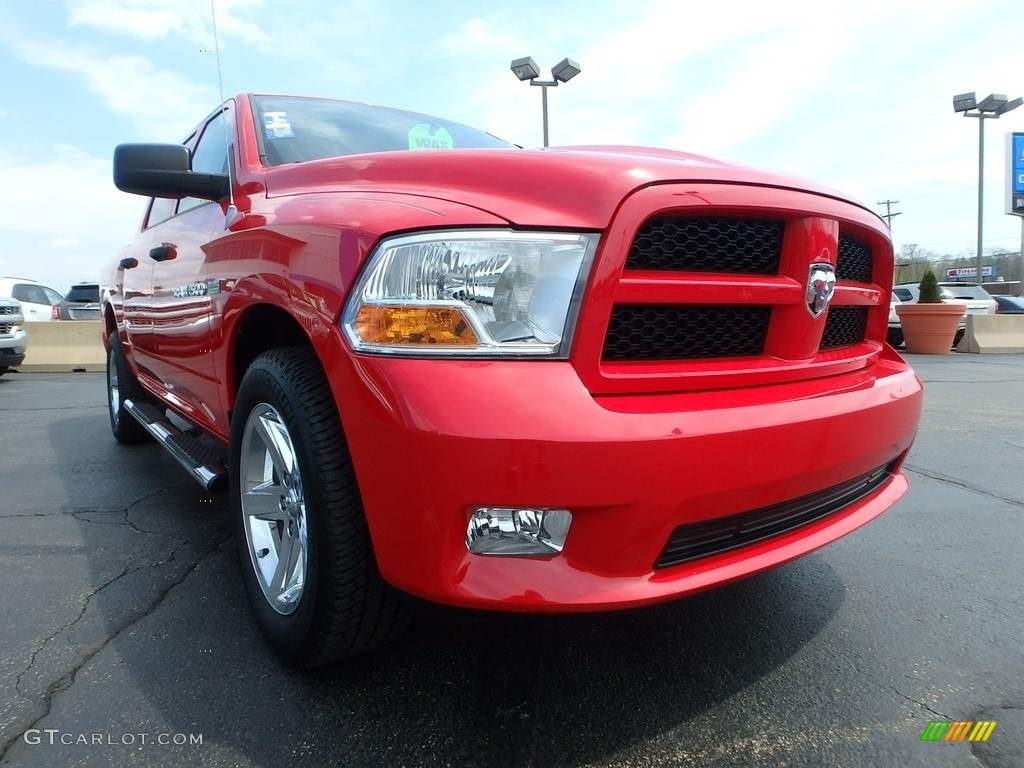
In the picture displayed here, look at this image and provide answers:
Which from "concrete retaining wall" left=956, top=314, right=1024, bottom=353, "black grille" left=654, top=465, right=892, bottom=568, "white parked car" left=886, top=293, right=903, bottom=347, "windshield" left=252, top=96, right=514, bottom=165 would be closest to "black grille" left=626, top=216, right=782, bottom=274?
"black grille" left=654, top=465, right=892, bottom=568

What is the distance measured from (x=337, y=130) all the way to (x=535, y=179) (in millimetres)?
1481

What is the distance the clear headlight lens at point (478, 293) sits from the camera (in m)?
1.38

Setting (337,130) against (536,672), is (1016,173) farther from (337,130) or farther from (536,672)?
(536,672)

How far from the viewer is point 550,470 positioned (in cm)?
127

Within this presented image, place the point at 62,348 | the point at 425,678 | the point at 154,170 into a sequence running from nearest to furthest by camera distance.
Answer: the point at 425,678 < the point at 154,170 < the point at 62,348

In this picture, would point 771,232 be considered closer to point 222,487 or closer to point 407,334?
point 407,334

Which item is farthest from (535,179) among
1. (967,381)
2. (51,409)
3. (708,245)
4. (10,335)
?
(10,335)

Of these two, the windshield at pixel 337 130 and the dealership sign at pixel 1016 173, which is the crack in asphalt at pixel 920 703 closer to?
the windshield at pixel 337 130

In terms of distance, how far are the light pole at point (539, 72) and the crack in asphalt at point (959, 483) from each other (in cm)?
1062

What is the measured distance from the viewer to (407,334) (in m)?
1.40

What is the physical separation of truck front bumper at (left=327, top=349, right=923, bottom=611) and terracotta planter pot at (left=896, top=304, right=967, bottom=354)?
1432cm

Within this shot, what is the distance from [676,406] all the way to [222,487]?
1.60 meters

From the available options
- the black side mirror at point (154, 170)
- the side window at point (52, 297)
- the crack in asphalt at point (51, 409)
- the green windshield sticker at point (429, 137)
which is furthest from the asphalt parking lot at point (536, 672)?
the side window at point (52, 297)

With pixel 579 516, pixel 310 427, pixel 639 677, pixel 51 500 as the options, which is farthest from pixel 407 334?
pixel 51 500
